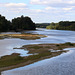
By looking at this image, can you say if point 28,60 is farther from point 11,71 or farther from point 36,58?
point 11,71

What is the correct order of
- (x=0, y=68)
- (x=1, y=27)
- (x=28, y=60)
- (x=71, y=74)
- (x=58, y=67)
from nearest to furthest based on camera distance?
(x=71, y=74)
(x=0, y=68)
(x=58, y=67)
(x=28, y=60)
(x=1, y=27)

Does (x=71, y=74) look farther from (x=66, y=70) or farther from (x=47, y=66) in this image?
(x=47, y=66)

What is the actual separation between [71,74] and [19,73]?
719 cm

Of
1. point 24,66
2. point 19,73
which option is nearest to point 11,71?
point 19,73

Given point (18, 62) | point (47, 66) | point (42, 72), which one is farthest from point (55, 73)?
point (18, 62)

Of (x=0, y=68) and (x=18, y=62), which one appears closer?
(x=0, y=68)

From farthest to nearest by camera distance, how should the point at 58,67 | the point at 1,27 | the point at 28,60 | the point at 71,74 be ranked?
the point at 1,27 → the point at 28,60 → the point at 58,67 → the point at 71,74

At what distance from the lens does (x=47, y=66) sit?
2522 centimetres

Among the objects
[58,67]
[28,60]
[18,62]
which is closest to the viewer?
[58,67]

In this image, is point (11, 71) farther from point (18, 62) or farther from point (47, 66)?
point (47, 66)

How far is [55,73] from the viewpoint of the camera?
70.8 ft

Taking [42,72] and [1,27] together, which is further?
[1,27]

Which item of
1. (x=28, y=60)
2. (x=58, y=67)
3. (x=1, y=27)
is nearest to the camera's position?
(x=58, y=67)

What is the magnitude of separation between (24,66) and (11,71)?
3.44 metres
